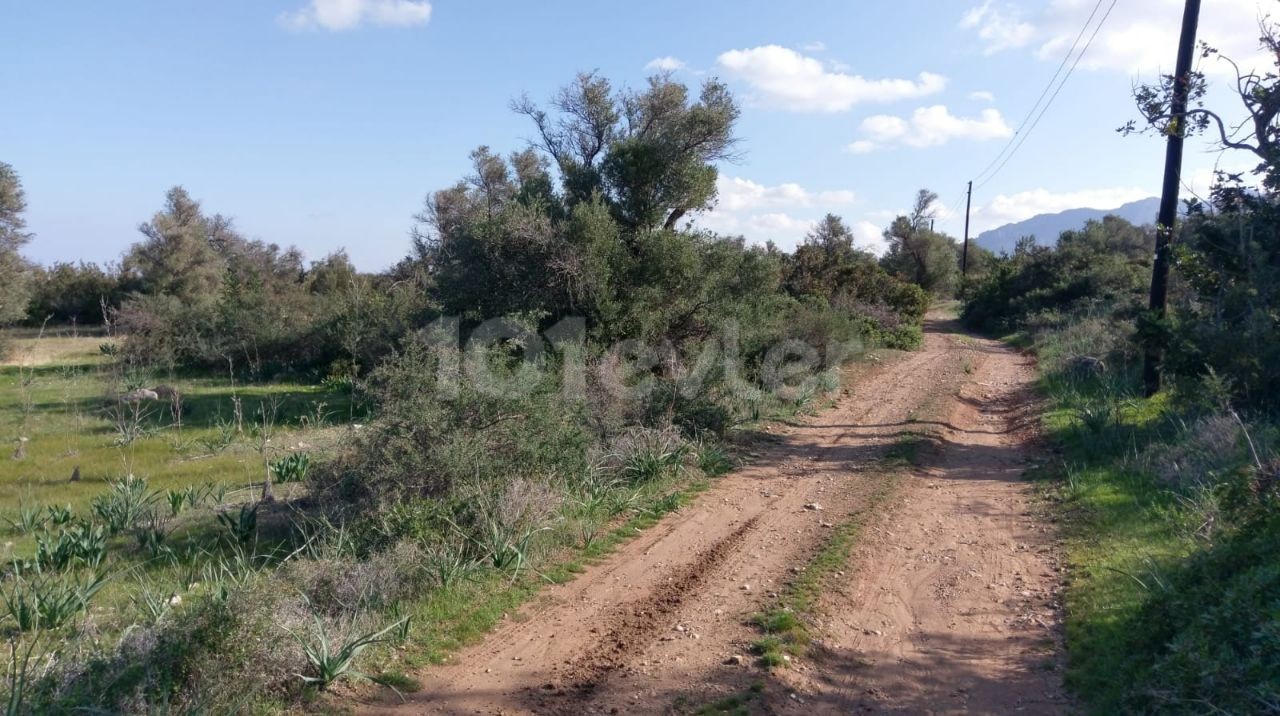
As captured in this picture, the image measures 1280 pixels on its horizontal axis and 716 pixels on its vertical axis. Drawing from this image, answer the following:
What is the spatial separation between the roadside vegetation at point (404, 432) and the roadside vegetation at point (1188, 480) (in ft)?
12.7

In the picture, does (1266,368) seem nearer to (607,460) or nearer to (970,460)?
(970,460)

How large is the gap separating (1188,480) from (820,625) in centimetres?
444

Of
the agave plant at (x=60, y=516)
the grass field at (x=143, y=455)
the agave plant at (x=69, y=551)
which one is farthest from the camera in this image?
the agave plant at (x=60, y=516)

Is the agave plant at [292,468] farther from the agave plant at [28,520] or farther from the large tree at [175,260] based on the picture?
the large tree at [175,260]

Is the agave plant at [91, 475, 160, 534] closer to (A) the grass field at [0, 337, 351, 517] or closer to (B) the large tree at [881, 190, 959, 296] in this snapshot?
(A) the grass field at [0, 337, 351, 517]

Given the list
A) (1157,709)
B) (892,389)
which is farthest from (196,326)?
(1157,709)

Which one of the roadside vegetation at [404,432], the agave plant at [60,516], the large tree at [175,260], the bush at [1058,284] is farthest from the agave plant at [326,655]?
the large tree at [175,260]

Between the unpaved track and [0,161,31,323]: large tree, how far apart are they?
27197 millimetres

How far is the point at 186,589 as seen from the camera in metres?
6.17

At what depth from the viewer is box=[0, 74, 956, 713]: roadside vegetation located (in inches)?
188

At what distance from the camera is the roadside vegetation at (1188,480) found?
13.2 ft

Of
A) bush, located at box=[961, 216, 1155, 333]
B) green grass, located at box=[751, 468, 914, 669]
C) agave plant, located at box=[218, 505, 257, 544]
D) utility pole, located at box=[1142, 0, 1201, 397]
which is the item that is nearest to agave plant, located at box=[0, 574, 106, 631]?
agave plant, located at box=[218, 505, 257, 544]

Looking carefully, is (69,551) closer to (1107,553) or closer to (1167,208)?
(1107,553)

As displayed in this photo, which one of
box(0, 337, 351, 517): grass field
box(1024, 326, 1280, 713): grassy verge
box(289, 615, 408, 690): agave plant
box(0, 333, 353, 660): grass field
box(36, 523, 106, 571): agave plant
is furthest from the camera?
box(0, 337, 351, 517): grass field
